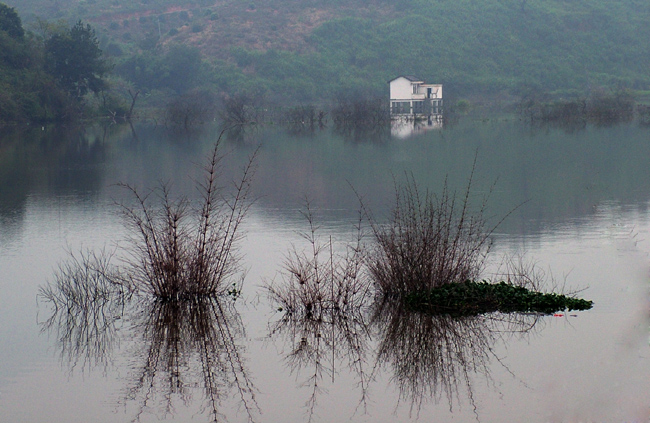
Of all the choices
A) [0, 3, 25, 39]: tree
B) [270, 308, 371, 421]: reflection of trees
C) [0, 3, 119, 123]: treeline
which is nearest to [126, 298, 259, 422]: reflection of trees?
[270, 308, 371, 421]: reflection of trees

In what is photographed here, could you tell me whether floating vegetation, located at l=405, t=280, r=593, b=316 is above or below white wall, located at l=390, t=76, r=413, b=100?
below

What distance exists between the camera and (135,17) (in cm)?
13088

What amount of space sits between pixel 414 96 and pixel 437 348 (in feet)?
234

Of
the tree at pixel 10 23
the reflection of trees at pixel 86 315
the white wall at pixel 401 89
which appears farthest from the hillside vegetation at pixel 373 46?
the reflection of trees at pixel 86 315

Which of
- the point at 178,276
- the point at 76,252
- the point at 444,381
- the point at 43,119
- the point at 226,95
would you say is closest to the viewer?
the point at 444,381

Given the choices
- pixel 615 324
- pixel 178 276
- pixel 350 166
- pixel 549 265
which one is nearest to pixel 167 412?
pixel 178 276

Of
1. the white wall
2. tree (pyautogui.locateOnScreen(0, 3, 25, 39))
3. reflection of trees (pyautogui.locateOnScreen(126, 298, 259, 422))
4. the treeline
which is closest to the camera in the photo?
reflection of trees (pyautogui.locateOnScreen(126, 298, 259, 422))

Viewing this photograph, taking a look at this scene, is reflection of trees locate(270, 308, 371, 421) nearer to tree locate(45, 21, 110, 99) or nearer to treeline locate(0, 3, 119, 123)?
treeline locate(0, 3, 119, 123)

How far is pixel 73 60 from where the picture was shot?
69750 mm

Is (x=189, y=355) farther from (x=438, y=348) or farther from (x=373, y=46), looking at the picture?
(x=373, y=46)

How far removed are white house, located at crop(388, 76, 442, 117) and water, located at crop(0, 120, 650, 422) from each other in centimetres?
5471

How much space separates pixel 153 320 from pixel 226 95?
83.6m

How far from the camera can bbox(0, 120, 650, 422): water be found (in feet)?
24.4

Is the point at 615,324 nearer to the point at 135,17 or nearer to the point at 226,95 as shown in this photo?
the point at 226,95
